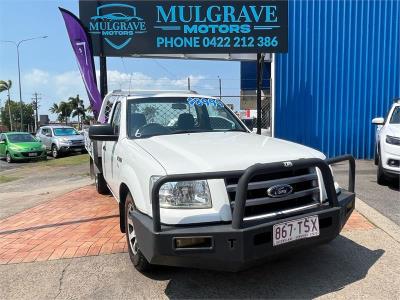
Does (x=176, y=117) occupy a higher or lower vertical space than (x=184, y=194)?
higher

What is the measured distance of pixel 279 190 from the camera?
11.1 ft

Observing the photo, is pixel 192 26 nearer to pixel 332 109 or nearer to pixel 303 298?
pixel 332 109

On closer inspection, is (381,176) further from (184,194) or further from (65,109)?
(65,109)

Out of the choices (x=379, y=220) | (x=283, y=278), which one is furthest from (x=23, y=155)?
(x=283, y=278)

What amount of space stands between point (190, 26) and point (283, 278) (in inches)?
276

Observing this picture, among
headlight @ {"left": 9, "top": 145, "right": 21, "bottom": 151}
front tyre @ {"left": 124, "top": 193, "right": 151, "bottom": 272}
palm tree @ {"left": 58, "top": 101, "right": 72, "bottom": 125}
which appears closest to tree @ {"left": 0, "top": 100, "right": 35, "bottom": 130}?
palm tree @ {"left": 58, "top": 101, "right": 72, "bottom": 125}

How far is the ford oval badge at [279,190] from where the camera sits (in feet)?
11.0

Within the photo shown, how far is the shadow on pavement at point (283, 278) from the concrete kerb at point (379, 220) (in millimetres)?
747

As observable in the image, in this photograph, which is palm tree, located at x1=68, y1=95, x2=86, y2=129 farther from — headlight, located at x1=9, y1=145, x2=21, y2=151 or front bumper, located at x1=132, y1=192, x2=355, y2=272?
front bumper, located at x1=132, y1=192, x2=355, y2=272

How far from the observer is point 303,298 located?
11.5 feet

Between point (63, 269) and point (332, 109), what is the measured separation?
31.4 feet

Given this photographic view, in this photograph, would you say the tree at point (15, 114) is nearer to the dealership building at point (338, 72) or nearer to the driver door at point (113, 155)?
the dealership building at point (338, 72)

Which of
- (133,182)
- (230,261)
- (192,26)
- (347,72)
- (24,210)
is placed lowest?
(24,210)

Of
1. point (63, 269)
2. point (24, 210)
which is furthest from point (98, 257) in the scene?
point (24, 210)
